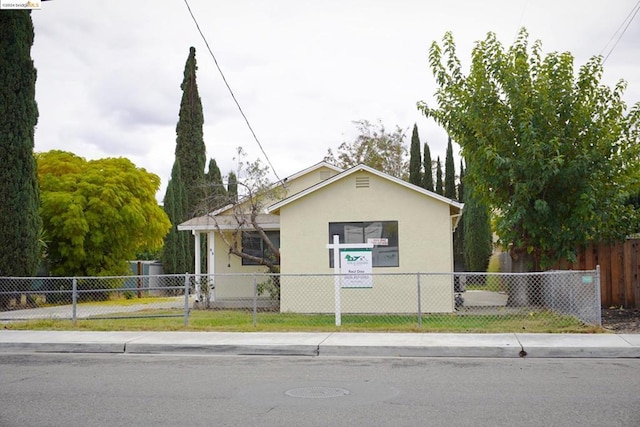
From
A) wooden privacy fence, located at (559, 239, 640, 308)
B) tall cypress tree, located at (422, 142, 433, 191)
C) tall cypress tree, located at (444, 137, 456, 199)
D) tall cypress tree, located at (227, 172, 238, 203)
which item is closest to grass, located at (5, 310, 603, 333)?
wooden privacy fence, located at (559, 239, 640, 308)

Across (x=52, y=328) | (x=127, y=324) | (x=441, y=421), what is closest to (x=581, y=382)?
(x=441, y=421)

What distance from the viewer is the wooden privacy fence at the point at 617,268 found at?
17156mm

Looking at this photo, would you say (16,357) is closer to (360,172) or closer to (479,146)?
(360,172)

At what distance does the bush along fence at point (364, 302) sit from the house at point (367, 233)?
0.04 m

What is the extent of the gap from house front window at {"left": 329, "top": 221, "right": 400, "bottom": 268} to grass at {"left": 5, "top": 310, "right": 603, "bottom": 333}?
1911mm

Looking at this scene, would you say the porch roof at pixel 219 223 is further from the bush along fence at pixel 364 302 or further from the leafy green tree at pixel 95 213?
the leafy green tree at pixel 95 213

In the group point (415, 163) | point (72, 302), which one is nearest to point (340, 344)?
point (72, 302)

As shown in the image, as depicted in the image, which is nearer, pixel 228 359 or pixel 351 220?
pixel 228 359

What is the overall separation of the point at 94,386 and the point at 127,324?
6610mm

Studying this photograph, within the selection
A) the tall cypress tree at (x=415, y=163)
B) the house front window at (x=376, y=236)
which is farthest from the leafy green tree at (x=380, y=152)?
the house front window at (x=376, y=236)

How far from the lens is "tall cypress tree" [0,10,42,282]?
21.6m

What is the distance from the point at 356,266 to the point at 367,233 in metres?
2.60

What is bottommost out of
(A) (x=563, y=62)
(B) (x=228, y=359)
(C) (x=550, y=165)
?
(B) (x=228, y=359)

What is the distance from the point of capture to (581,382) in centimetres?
865
